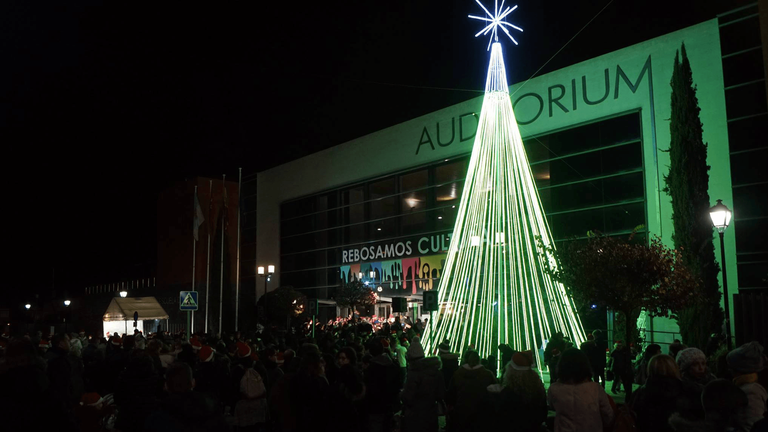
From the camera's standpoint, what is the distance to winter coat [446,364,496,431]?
19.0 feet

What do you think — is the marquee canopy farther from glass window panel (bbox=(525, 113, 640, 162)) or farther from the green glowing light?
glass window panel (bbox=(525, 113, 640, 162))

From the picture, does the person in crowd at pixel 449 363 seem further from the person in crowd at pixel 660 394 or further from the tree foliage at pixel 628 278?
the person in crowd at pixel 660 394

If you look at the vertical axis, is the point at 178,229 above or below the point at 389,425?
above

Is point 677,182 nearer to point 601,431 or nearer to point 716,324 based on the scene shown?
point 716,324

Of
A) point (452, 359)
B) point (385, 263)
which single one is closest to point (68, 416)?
point (452, 359)

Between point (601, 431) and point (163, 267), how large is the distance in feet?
181

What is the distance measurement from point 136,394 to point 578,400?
4.78 m

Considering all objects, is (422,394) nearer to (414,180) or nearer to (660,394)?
(660,394)

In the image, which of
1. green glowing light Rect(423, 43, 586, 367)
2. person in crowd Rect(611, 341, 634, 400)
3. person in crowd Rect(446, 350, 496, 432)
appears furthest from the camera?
green glowing light Rect(423, 43, 586, 367)

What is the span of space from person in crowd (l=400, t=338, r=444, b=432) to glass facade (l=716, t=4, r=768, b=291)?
19.2m

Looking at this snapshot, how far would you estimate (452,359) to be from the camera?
10.7 meters

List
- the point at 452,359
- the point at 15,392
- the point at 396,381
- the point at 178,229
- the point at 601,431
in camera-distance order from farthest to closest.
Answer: the point at 178,229, the point at 452,359, the point at 396,381, the point at 601,431, the point at 15,392

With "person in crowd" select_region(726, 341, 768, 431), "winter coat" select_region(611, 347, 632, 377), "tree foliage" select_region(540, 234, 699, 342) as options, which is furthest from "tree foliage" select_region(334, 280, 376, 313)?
"person in crowd" select_region(726, 341, 768, 431)

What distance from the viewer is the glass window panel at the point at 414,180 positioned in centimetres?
3622
